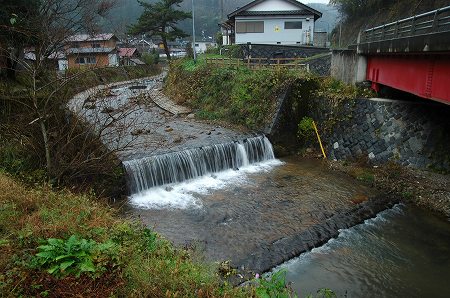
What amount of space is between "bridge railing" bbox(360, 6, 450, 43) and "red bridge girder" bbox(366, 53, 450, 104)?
0.80 meters

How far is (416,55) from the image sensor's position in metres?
11.8

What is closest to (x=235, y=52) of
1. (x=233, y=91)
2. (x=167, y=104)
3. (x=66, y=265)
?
(x=167, y=104)

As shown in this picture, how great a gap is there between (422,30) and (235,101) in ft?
42.2

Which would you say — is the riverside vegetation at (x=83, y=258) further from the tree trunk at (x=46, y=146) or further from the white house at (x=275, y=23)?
the white house at (x=275, y=23)

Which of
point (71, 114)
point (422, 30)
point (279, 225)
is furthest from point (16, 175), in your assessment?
point (422, 30)

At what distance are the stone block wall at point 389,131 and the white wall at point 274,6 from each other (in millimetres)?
17713

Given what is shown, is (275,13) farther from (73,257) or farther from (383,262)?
(73,257)

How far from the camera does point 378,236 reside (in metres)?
11.2

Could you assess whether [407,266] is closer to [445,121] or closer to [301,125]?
[445,121]

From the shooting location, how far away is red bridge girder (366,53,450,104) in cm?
995

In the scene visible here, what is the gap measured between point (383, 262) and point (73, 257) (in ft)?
28.7

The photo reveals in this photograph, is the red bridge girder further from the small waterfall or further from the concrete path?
the concrete path

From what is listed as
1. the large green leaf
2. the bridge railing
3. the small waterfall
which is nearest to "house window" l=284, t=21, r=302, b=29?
the bridge railing

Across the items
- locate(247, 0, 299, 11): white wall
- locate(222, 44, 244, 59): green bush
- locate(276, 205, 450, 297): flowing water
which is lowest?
locate(276, 205, 450, 297): flowing water
